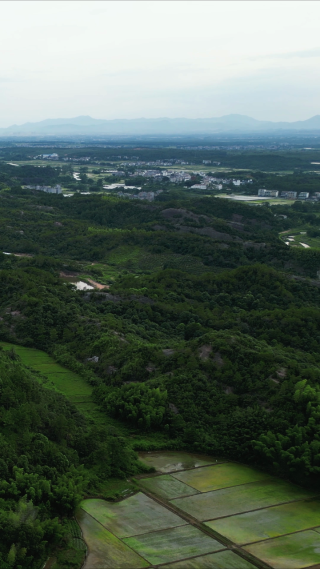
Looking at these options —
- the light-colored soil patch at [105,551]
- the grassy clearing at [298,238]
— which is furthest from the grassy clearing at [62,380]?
the grassy clearing at [298,238]

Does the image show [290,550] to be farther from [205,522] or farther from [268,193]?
[268,193]

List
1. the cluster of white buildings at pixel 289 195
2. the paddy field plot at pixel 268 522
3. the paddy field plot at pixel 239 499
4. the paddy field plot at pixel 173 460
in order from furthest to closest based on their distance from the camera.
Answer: the cluster of white buildings at pixel 289 195 < the paddy field plot at pixel 173 460 < the paddy field plot at pixel 239 499 < the paddy field plot at pixel 268 522

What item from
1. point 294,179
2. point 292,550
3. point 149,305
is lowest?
point 292,550

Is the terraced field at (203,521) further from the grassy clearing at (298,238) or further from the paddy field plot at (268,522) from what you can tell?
the grassy clearing at (298,238)

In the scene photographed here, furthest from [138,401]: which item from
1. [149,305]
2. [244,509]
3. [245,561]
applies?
[149,305]

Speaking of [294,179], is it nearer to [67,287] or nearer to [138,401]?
[67,287]

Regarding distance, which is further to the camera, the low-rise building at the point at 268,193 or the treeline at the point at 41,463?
the low-rise building at the point at 268,193

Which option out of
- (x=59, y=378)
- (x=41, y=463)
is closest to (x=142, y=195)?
(x=59, y=378)

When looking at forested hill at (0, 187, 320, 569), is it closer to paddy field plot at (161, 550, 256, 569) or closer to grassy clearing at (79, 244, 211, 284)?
grassy clearing at (79, 244, 211, 284)
